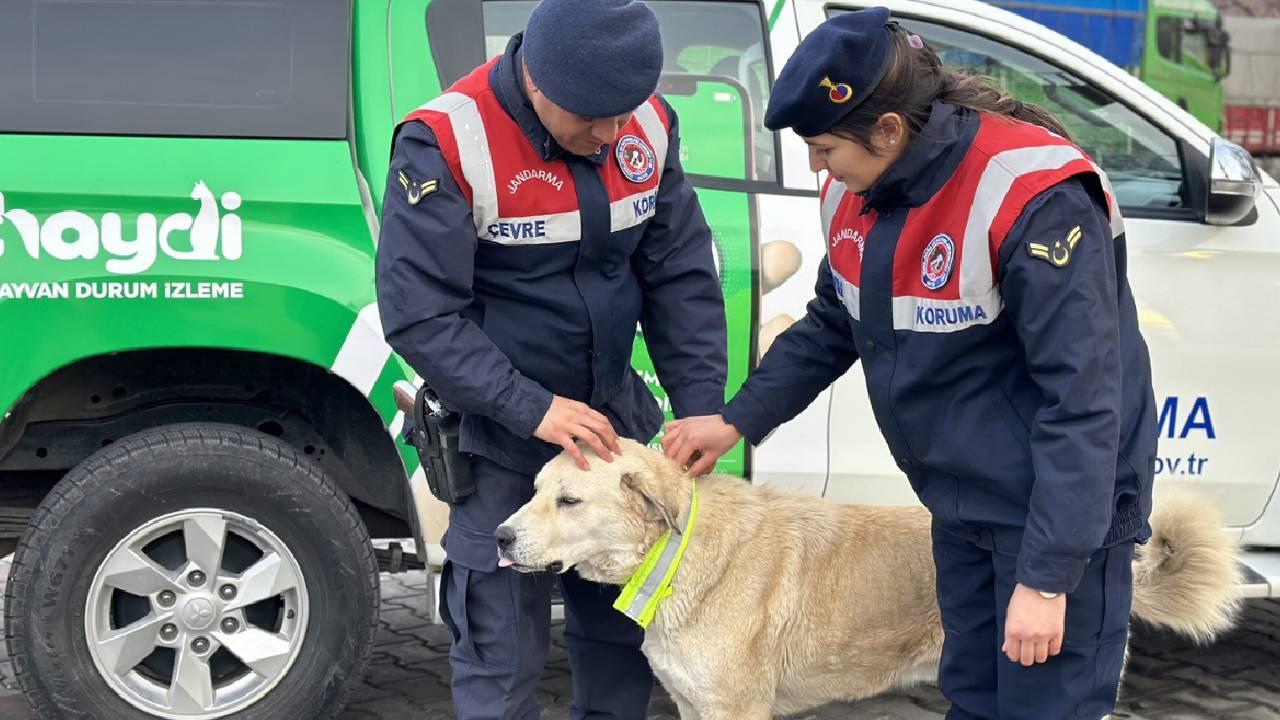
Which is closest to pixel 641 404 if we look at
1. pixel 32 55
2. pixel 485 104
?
pixel 485 104

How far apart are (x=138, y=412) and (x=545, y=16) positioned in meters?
1.97

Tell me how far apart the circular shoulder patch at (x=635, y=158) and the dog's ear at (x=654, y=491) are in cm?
63

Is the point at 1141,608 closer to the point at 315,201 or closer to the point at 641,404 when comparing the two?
the point at 641,404

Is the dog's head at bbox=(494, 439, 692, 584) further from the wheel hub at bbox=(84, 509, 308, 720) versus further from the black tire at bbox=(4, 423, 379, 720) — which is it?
the wheel hub at bbox=(84, 509, 308, 720)

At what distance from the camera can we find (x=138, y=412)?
3.97 m

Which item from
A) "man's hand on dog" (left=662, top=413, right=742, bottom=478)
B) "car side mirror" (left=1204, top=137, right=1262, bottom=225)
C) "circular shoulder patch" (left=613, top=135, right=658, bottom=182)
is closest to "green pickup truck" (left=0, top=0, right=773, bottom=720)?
"man's hand on dog" (left=662, top=413, right=742, bottom=478)

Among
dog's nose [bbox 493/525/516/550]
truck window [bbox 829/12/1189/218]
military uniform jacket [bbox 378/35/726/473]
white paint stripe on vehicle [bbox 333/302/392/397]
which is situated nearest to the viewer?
military uniform jacket [bbox 378/35/726/473]

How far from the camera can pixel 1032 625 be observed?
242 centimetres

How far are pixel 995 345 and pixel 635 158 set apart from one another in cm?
87

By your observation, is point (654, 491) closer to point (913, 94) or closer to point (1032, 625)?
point (1032, 625)

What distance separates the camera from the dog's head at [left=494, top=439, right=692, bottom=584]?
2889mm

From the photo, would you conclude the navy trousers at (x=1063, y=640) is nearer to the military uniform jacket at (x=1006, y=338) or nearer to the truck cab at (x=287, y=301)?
the military uniform jacket at (x=1006, y=338)

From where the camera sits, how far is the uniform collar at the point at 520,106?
279cm

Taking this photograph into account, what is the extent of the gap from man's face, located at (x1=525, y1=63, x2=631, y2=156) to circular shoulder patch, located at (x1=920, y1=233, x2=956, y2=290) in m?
0.65
